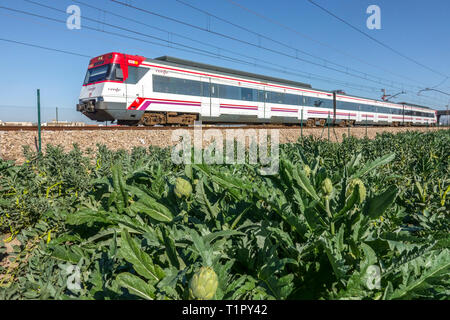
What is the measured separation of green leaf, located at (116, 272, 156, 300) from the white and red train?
361 inches

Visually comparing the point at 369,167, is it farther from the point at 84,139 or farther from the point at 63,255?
the point at 84,139

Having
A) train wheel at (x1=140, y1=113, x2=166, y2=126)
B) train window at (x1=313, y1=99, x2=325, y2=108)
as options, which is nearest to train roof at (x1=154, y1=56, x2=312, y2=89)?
train window at (x1=313, y1=99, x2=325, y2=108)

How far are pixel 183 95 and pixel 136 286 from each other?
47.2 feet

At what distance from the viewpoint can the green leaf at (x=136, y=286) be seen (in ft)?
2.60

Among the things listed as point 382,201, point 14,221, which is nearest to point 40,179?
point 14,221

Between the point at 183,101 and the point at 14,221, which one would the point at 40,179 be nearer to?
the point at 14,221

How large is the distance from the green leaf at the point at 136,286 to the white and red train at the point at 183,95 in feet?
30.1

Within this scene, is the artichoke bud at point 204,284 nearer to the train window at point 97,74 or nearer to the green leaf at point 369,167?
the green leaf at point 369,167

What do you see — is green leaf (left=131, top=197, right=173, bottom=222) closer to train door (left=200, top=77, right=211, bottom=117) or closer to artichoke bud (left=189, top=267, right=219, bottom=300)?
artichoke bud (left=189, top=267, right=219, bottom=300)

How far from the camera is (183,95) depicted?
1460 centimetres

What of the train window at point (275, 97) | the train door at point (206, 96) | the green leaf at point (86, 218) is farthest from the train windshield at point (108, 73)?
the green leaf at point (86, 218)

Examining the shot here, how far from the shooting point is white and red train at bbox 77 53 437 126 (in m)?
12.5

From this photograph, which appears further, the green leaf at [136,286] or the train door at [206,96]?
the train door at [206,96]
